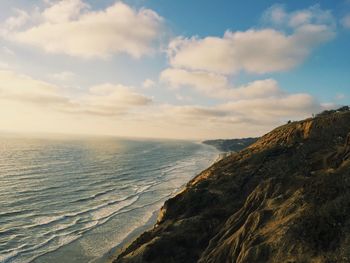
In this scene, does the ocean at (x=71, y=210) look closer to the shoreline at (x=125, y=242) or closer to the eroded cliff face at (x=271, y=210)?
the shoreline at (x=125, y=242)

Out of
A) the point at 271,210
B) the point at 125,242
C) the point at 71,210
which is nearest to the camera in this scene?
the point at 271,210

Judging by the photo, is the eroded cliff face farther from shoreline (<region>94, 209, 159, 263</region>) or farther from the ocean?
the ocean

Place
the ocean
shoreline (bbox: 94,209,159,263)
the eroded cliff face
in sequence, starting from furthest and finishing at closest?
the ocean < shoreline (bbox: 94,209,159,263) < the eroded cliff face

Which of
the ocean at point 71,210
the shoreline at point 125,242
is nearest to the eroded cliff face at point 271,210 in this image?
the shoreline at point 125,242

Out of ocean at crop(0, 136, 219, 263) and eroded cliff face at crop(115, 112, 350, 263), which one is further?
ocean at crop(0, 136, 219, 263)

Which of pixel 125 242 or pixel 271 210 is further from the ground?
pixel 271 210

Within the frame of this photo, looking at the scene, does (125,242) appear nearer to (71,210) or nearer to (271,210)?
(71,210)

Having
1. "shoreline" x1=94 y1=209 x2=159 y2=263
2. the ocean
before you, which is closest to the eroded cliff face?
"shoreline" x1=94 y1=209 x2=159 y2=263

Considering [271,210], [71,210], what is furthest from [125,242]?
[271,210]
